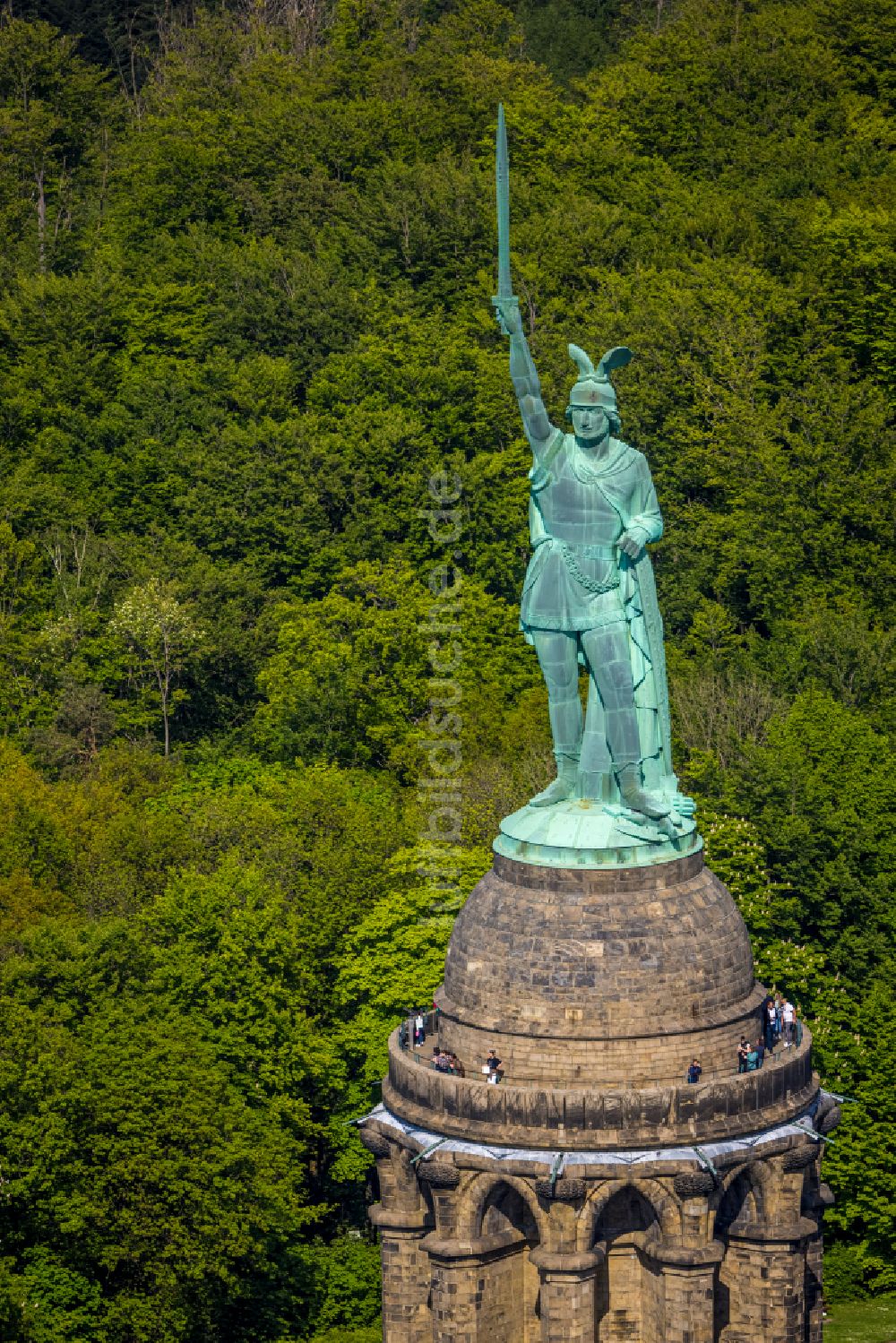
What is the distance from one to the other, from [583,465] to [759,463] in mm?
47310

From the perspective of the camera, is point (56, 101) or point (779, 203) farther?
point (56, 101)

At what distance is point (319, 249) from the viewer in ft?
418

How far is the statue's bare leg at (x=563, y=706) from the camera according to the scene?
57469 mm

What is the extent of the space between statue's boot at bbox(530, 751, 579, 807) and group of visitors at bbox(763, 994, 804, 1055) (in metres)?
4.84

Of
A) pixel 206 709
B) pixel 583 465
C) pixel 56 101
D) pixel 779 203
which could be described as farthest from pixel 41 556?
pixel 583 465

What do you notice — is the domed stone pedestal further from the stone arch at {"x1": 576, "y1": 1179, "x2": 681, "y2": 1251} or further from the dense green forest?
the dense green forest

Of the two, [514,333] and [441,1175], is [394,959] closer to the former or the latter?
[441,1175]

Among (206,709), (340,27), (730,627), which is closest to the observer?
(730,627)

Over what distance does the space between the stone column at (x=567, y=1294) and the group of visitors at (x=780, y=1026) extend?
4869mm

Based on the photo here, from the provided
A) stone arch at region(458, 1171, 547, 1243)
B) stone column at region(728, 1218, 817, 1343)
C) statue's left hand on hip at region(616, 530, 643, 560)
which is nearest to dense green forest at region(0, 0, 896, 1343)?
stone arch at region(458, 1171, 547, 1243)

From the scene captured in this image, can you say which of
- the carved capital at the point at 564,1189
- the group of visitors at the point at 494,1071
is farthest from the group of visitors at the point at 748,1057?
the group of visitors at the point at 494,1071

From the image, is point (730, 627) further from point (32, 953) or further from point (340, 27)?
point (340, 27)

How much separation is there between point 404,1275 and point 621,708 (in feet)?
33.4

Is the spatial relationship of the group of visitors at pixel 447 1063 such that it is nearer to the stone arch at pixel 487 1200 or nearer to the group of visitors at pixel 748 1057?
the stone arch at pixel 487 1200
